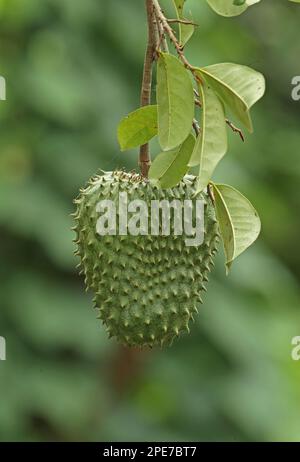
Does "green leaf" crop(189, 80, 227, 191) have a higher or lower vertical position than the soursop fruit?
higher

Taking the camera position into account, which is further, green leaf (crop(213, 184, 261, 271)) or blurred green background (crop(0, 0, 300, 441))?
blurred green background (crop(0, 0, 300, 441))

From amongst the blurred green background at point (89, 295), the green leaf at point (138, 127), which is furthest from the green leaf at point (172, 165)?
the blurred green background at point (89, 295)

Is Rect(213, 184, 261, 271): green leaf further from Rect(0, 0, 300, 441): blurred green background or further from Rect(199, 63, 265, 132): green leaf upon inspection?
Rect(0, 0, 300, 441): blurred green background

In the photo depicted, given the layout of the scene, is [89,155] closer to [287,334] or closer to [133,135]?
[287,334]

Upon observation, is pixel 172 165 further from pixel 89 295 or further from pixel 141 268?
pixel 89 295

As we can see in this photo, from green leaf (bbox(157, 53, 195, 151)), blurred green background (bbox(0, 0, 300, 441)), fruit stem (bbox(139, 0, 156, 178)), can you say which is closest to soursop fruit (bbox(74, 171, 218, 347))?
fruit stem (bbox(139, 0, 156, 178))

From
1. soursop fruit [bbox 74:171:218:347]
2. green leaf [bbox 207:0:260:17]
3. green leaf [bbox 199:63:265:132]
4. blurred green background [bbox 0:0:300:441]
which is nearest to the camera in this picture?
green leaf [bbox 199:63:265:132]

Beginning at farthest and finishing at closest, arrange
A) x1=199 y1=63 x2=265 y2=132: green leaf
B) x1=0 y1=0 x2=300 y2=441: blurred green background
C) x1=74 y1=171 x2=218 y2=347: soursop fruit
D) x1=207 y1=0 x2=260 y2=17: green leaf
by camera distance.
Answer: x1=0 y1=0 x2=300 y2=441: blurred green background
x1=74 y1=171 x2=218 y2=347: soursop fruit
x1=207 y1=0 x2=260 y2=17: green leaf
x1=199 y1=63 x2=265 y2=132: green leaf
